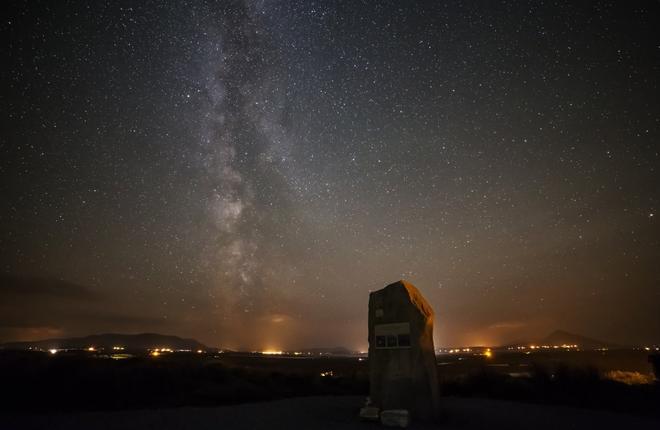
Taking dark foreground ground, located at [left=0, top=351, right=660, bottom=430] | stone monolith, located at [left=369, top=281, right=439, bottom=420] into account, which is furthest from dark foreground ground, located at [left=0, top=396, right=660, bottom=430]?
stone monolith, located at [left=369, top=281, right=439, bottom=420]

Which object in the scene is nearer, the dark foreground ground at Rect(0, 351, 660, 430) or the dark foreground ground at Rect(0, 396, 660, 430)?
the dark foreground ground at Rect(0, 396, 660, 430)

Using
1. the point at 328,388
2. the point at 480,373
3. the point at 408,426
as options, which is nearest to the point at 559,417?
the point at 408,426

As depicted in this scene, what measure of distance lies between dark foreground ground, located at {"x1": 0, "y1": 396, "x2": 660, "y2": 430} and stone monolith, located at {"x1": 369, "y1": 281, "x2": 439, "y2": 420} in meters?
0.88

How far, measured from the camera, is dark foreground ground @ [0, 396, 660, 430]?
10773mm

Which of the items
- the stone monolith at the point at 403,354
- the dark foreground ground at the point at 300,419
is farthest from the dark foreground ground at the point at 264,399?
the stone monolith at the point at 403,354

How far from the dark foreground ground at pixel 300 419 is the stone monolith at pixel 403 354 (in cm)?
88

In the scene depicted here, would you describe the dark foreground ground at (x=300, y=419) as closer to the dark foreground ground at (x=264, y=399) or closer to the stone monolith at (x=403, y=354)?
the dark foreground ground at (x=264, y=399)

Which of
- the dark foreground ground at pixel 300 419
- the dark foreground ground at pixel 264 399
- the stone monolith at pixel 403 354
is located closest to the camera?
the dark foreground ground at pixel 300 419

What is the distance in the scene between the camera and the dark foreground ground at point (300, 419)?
10.8m

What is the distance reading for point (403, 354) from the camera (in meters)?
12.4

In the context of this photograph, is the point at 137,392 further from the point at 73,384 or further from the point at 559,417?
the point at 559,417

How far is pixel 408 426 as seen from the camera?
1081cm

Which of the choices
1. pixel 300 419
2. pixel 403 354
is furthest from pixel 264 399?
pixel 403 354

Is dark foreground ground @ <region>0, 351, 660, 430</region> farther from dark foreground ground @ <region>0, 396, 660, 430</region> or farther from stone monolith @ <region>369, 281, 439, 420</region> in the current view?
stone monolith @ <region>369, 281, 439, 420</region>
